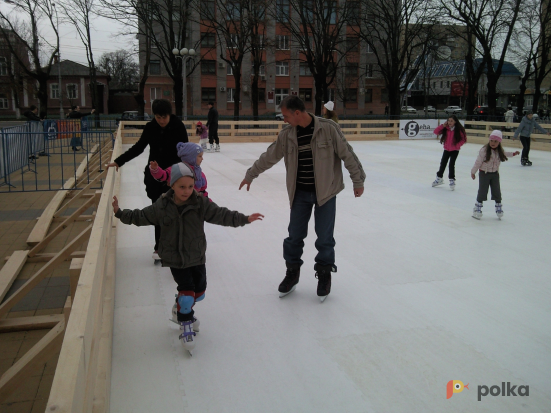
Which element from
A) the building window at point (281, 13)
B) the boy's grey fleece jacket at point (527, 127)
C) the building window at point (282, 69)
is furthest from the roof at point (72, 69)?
the boy's grey fleece jacket at point (527, 127)

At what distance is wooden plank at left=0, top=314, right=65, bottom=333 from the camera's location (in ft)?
12.9

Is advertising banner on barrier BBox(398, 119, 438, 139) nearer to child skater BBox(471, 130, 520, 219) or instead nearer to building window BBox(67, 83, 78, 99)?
child skater BBox(471, 130, 520, 219)

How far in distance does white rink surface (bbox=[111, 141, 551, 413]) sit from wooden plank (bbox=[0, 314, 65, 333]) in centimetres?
56

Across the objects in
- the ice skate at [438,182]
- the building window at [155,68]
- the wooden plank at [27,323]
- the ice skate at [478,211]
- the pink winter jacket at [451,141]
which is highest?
the building window at [155,68]

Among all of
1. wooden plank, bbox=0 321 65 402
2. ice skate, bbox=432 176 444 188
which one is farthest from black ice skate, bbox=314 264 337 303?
ice skate, bbox=432 176 444 188

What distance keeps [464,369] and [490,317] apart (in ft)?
3.08

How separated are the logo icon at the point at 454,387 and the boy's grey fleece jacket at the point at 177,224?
1.72m

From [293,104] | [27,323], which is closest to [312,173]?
[293,104]

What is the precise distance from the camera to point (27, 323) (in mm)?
3953

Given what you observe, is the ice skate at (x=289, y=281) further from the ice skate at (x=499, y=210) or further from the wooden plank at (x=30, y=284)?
the ice skate at (x=499, y=210)

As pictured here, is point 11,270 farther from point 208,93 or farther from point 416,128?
point 208,93

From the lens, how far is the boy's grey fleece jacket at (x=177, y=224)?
3172mm

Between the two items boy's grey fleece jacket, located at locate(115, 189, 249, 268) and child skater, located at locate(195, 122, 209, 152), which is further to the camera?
child skater, located at locate(195, 122, 209, 152)

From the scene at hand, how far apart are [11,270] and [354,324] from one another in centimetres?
364
